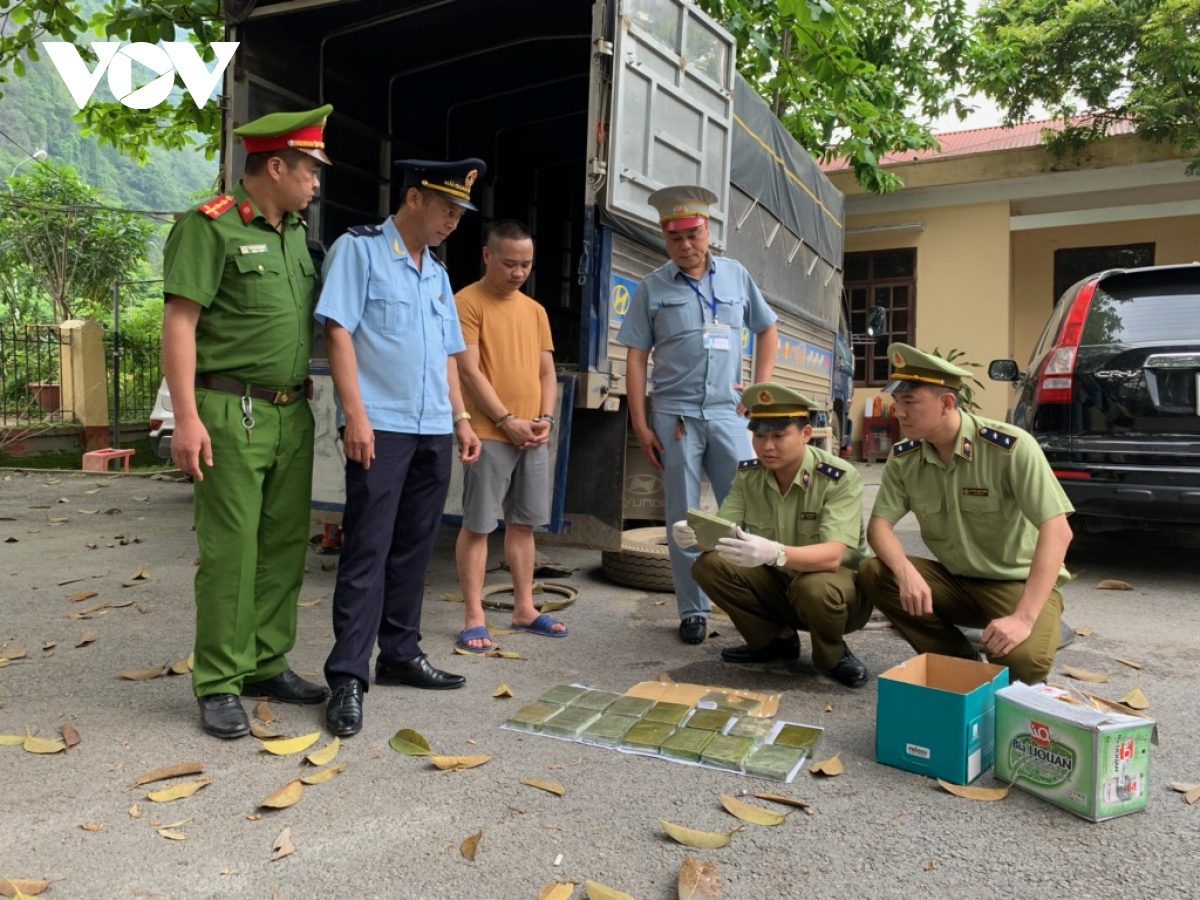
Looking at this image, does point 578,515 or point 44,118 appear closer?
point 578,515

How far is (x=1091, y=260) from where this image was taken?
14.2m

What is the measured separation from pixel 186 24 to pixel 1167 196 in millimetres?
12340

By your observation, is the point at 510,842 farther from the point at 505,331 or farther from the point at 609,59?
the point at 609,59

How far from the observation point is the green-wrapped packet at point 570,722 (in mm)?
2707

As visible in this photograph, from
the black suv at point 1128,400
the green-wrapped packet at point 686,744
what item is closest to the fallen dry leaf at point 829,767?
the green-wrapped packet at point 686,744

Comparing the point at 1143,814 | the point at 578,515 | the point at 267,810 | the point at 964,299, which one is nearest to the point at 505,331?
the point at 578,515

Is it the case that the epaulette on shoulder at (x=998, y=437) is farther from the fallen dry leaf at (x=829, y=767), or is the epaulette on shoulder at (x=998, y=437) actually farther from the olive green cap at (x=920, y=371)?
the fallen dry leaf at (x=829, y=767)

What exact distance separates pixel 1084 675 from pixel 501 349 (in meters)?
2.47

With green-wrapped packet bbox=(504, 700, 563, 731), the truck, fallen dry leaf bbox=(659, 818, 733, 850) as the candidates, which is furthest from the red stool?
fallen dry leaf bbox=(659, 818, 733, 850)

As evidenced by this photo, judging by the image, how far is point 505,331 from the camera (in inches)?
151

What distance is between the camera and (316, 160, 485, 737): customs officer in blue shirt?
2781 millimetres

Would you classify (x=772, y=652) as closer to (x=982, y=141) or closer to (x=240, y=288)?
(x=240, y=288)

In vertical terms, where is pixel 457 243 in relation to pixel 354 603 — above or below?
above

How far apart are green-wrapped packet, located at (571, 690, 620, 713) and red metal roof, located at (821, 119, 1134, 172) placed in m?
11.4
